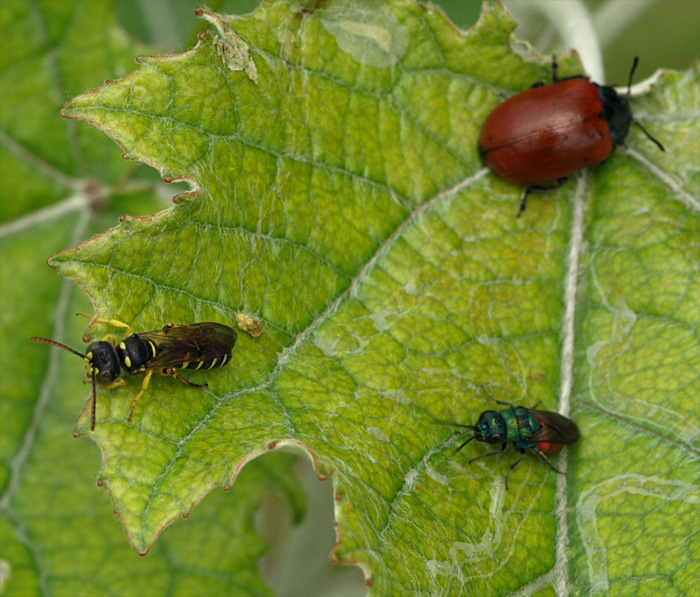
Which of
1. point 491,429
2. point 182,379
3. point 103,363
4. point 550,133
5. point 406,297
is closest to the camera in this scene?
point 103,363

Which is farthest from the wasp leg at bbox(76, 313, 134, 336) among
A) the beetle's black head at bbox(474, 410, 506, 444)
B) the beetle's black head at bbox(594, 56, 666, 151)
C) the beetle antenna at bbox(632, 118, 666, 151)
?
the beetle antenna at bbox(632, 118, 666, 151)

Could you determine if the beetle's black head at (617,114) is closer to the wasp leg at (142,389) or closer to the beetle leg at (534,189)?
the beetle leg at (534,189)

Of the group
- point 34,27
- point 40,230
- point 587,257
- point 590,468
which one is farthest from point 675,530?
point 34,27

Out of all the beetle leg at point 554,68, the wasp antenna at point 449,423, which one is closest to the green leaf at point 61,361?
the wasp antenna at point 449,423

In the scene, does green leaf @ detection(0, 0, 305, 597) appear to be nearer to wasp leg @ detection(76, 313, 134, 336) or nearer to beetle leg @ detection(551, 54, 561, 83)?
wasp leg @ detection(76, 313, 134, 336)

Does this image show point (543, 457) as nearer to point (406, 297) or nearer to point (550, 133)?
point (406, 297)

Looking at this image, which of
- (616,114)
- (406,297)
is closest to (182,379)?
(406,297)

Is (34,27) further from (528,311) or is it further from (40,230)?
(528,311)
